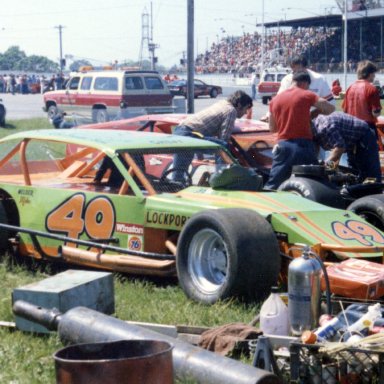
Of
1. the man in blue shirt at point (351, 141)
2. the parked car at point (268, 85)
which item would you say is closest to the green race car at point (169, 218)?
the man in blue shirt at point (351, 141)

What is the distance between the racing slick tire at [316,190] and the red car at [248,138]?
1655 millimetres

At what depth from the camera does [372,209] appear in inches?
283

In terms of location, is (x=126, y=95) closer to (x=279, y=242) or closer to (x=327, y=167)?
(x=327, y=167)

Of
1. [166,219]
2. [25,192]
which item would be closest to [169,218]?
[166,219]

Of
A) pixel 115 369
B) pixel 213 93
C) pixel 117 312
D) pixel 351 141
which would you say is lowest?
pixel 117 312

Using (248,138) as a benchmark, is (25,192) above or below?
below

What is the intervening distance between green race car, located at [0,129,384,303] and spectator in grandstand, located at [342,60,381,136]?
2.90m

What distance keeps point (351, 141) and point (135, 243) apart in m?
3.08

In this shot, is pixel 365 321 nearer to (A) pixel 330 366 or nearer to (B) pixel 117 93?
(A) pixel 330 366

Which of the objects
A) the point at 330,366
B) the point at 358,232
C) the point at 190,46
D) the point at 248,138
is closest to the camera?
the point at 330,366

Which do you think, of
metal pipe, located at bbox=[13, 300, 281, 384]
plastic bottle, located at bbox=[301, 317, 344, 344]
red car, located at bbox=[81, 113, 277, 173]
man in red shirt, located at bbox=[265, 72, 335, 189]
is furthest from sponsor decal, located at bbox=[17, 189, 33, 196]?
plastic bottle, located at bbox=[301, 317, 344, 344]

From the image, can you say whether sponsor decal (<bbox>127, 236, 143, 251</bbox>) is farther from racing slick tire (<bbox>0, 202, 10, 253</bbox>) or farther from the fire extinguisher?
the fire extinguisher

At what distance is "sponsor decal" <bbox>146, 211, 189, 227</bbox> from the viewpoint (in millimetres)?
6441

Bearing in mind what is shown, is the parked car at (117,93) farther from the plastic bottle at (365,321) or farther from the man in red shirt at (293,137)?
the plastic bottle at (365,321)
